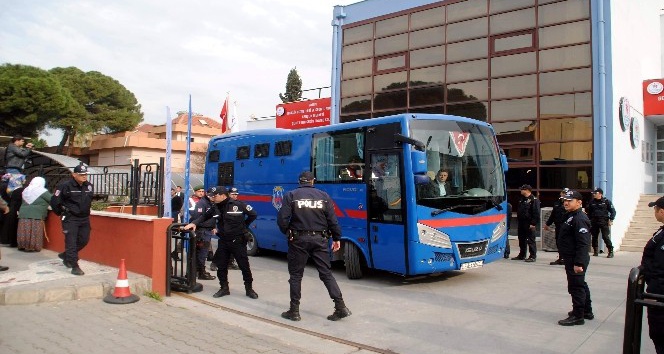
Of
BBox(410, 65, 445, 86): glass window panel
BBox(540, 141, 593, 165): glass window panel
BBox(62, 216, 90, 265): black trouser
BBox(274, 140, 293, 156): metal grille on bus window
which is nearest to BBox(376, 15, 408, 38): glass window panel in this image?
BBox(410, 65, 445, 86): glass window panel

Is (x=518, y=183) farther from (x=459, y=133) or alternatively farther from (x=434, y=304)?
(x=434, y=304)

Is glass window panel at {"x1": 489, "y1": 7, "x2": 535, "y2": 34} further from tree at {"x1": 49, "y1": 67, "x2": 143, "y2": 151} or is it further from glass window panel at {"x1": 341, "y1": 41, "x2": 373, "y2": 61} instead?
tree at {"x1": 49, "y1": 67, "x2": 143, "y2": 151}

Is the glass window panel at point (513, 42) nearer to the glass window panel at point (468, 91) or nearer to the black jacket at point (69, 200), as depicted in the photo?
the glass window panel at point (468, 91)

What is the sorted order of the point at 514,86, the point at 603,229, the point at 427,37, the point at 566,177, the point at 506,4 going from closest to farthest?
the point at 603,229 < the point at 566,177 < the point at 514,86 < the point at 506,4 < the point at 427,37

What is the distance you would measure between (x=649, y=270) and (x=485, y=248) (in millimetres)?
4727

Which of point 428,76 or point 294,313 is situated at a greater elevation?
point 428,76

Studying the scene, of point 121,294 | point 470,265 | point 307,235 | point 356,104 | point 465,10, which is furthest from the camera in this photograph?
point 356,104

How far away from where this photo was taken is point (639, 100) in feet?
55.8

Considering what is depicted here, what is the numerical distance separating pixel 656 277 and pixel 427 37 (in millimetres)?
14935

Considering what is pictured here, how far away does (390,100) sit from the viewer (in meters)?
18.6

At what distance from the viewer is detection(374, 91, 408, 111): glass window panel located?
18.2 m

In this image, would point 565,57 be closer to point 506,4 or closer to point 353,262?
point 506,4

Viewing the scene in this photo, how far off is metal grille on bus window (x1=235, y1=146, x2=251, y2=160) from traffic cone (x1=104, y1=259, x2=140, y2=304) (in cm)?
595

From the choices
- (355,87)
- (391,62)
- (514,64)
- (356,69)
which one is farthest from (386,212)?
(356,69)
